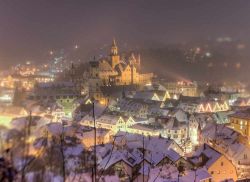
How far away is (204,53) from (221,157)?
4595 cm

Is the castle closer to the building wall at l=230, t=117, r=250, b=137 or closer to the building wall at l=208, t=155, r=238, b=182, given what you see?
the building wall at l=230, t=117, r=250, b=137

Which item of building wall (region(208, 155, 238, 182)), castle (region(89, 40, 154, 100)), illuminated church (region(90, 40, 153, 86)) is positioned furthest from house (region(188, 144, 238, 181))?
illuminated church (region(90, 40, 153, 86))

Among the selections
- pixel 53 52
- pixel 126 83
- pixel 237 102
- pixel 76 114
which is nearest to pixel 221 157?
pixel 76 114

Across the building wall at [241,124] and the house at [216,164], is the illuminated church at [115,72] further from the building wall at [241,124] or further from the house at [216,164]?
the house at [216,164]

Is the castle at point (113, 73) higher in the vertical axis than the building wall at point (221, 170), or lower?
higher

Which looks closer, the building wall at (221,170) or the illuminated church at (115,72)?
the building wall at (221,170)

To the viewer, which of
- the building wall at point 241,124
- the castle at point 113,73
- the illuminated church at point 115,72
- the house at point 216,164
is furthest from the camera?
the illuminated church at point 115,72

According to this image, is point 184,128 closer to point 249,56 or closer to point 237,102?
point 237,102

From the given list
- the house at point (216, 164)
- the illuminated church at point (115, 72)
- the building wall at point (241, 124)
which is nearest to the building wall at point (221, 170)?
the house at point (216, 164)

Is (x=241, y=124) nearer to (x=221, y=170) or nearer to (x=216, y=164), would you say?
(x=221, y=170)

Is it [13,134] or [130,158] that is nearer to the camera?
[13,134]

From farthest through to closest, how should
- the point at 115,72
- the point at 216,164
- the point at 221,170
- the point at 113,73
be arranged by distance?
the point at 115,72 → the point at 113,73 → the point at 221,170 → the point at 216,164

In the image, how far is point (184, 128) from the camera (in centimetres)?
1758

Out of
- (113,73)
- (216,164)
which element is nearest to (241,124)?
(216,164)
